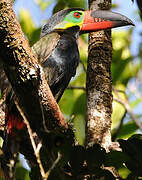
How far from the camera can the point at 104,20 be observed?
3834 mm

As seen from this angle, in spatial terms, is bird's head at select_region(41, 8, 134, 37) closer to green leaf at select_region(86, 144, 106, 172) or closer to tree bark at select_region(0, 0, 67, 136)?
tree bark at select_region(0, 0, 67, 136)

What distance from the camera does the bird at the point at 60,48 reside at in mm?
3248

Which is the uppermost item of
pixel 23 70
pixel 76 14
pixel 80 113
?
pixel 23 70

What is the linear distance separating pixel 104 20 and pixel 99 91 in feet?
2.90

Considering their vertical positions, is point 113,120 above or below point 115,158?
below

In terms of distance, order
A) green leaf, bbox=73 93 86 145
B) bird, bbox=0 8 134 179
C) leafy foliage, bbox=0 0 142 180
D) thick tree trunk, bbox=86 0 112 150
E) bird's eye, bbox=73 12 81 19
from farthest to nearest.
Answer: bird's eye, bbox=73 12 81 19
green leaf, bbox=73 93 86 145
bird, bbox=0 8 134 179
thick tree trunk, bbox=86 0 112 150
leafy foliage, bbox=0 0 142 180

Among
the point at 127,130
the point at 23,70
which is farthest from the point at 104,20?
the point at 23,70

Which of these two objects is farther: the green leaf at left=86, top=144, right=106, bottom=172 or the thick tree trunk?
the thick tree trunk

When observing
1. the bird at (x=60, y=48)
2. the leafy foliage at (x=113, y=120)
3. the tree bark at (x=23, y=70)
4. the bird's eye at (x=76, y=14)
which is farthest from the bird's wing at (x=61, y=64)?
the tree bark at (x=23, y=70)

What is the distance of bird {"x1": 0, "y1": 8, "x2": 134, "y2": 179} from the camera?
3248 mm

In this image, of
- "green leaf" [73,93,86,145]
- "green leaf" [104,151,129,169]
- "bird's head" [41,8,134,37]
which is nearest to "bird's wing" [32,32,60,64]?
"bird's head" [41,8,134,37]

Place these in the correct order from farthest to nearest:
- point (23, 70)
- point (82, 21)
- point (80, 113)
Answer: point (82, 21) → point (80, 113) → point (23, 70)

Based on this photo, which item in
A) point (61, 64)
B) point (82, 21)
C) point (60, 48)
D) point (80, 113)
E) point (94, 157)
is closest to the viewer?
point (94, 157)

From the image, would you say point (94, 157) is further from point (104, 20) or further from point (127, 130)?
point (104, 20)
